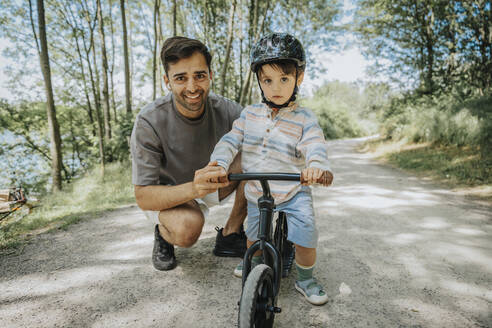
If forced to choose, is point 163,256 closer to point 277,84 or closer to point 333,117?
point 277,84

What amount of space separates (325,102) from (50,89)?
20.2 metres

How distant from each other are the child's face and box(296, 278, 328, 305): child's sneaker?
1.38 meters

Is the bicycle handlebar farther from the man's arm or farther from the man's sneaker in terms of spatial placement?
the man's sneaker

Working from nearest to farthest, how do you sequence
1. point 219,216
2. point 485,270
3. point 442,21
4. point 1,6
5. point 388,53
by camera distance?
point 485,270
point 219,216
point 1,6
point 442,21
point 388,53

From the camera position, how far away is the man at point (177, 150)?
7.66ft

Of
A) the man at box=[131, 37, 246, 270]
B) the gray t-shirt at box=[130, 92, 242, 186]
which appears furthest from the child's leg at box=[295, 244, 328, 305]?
the gray t-shirt at box=[130, 92, 242, 186]

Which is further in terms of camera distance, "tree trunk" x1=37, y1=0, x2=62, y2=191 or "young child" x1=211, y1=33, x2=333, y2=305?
"tree trunk" x1=37, y1=0, x2=62, y2=191

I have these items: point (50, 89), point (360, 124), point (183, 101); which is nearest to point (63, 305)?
point (183, 101)

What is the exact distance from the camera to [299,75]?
2.12 meters

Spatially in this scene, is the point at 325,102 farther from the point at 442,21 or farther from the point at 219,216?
the point at 219,216

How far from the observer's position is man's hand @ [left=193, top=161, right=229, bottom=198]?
160cm

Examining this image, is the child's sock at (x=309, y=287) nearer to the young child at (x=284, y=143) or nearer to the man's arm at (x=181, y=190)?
the young child at (x=284, y=143)

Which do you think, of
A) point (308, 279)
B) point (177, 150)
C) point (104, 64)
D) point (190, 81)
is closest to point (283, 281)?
point (308, 279)

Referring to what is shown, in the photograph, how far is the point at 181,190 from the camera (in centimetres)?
205
